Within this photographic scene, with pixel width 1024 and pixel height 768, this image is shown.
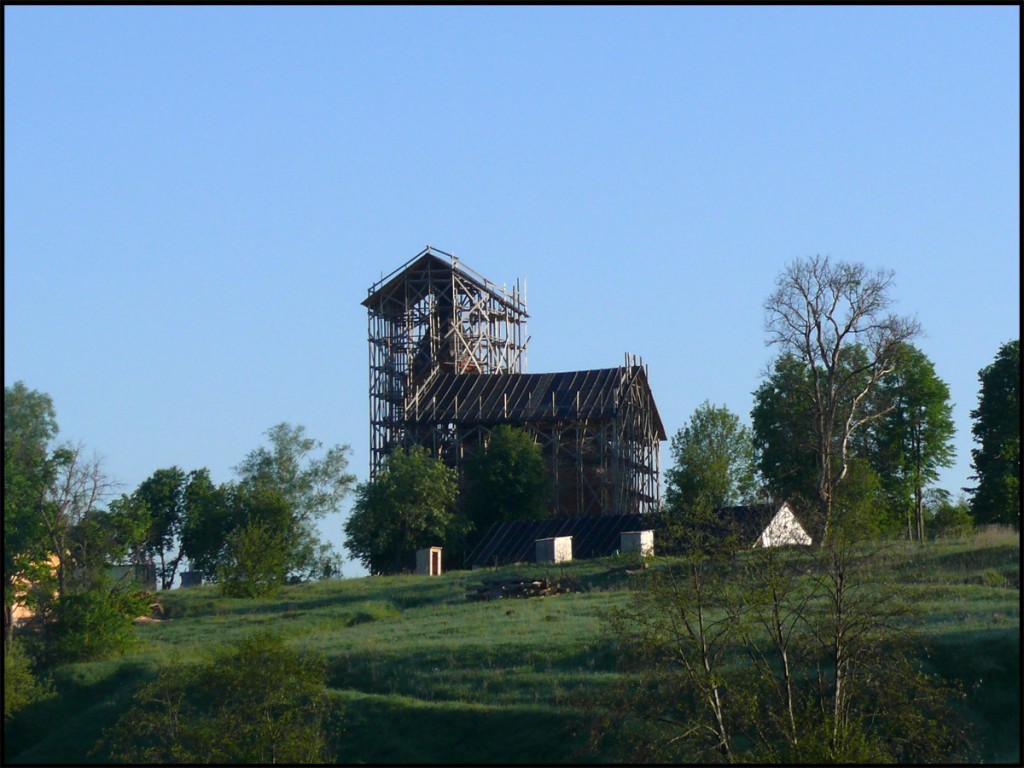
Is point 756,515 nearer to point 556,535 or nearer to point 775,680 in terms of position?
point 556,535

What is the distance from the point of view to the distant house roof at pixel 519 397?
259ft

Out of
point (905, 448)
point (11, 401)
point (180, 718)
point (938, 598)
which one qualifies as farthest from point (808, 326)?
point (11, 401)

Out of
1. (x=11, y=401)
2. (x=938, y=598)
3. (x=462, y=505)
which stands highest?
(x=11, y=401)

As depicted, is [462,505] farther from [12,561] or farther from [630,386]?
[12,561]

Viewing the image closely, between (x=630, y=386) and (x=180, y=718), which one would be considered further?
(x=630, y=386)

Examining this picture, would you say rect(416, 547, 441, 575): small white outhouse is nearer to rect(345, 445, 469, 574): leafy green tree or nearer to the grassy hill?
rect(345, 445, 469, 574): leafy green tree

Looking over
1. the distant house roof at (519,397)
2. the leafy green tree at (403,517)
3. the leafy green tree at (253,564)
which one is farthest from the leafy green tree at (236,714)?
the distant house roof at (519,397)

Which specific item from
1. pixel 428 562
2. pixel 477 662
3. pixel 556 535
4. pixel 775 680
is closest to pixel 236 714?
pixel 477 662

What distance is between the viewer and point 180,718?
114 ft

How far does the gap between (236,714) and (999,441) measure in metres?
45.9

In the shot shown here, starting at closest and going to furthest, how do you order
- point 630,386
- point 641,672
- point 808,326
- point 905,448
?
1. point 641,672
2. point 808,326
3. point 905,448
4. point 630,386

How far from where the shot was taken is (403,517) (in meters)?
71.7

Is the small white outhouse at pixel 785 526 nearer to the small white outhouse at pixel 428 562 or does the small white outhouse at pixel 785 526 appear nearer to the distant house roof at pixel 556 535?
the distant house roof at pixel 556 535

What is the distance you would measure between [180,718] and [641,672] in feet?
33.1
